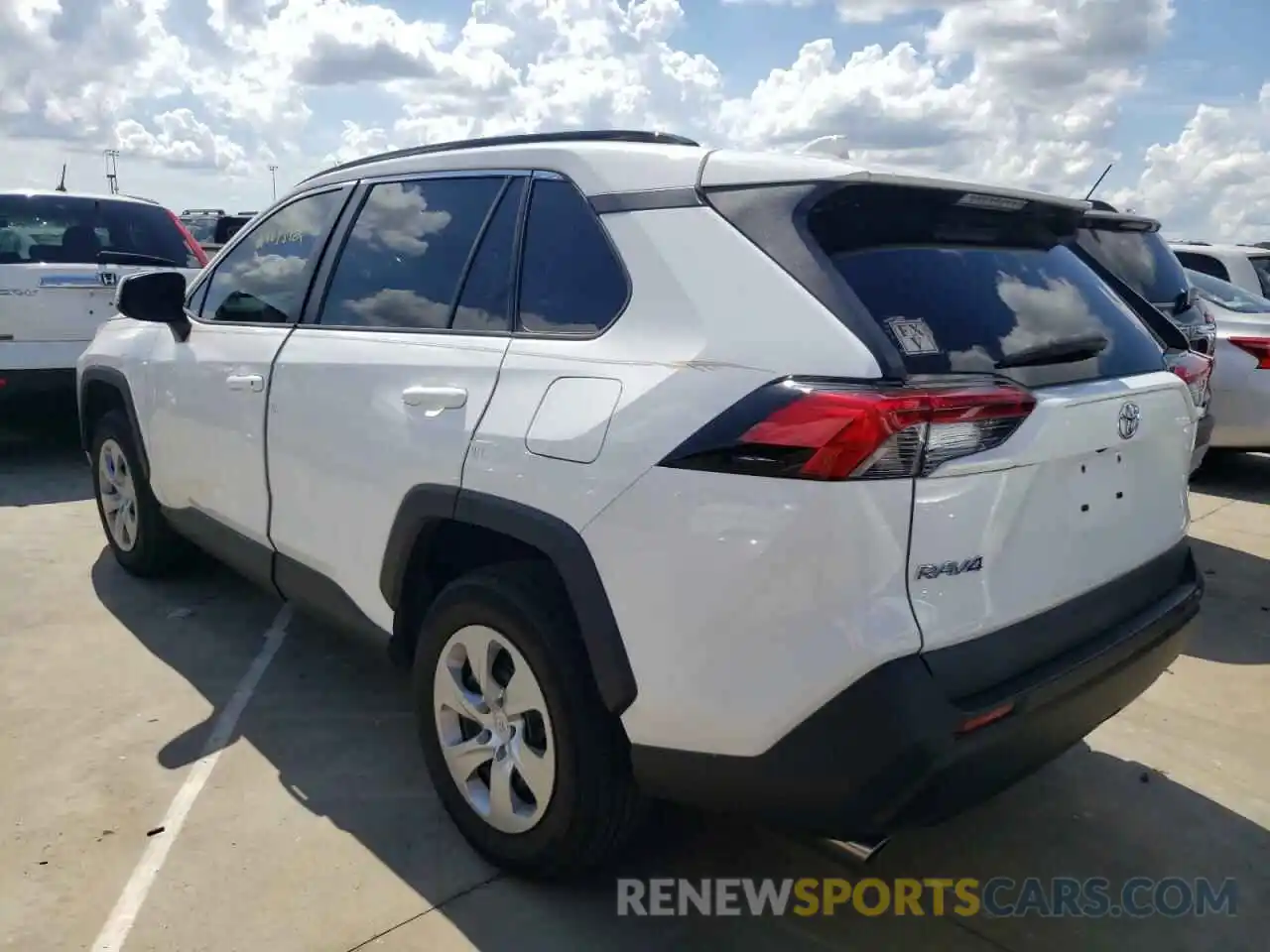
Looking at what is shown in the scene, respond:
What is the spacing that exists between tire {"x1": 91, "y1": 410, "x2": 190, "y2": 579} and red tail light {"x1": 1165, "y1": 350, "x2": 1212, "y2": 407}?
4.16 m

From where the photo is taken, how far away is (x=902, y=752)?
Answer: 2.00 m

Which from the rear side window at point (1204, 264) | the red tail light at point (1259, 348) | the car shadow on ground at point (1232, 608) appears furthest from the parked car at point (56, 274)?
the rear side window at point (1204, 264)

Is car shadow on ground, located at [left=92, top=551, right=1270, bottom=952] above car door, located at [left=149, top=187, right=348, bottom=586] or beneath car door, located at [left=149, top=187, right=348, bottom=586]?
beneath

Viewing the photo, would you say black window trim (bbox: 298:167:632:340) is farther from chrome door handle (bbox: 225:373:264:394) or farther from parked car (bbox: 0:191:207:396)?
parked car (bbox: 0:191:207:396)

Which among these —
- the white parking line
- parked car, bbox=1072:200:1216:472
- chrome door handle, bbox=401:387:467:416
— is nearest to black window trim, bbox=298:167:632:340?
chrome door handle, bbox=401:387:467:416

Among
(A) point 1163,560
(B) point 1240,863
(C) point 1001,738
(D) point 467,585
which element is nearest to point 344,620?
(D) point 467,585

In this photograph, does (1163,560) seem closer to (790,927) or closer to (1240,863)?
(1240,863)

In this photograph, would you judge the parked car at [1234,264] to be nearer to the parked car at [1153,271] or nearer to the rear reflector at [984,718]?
the parked car at [1153,271]

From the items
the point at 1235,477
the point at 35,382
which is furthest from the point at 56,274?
the point at 1235,477

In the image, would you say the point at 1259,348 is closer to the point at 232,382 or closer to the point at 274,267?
the point at 274,267

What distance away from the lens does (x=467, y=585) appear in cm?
267

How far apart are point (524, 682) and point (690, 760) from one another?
51 centimetres

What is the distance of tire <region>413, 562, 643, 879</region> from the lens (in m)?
2.41

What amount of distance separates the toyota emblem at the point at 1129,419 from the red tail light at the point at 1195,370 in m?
1.40
